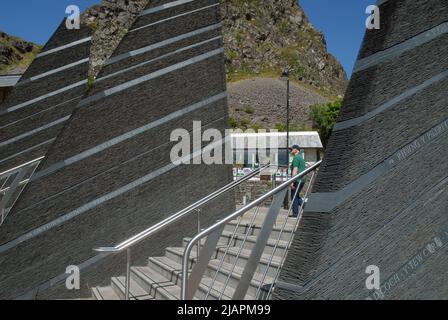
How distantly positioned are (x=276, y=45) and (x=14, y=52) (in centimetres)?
6311

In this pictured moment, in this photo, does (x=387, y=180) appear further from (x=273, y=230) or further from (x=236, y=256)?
(x=273, y=230)

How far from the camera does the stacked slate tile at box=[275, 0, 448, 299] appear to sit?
154 inches

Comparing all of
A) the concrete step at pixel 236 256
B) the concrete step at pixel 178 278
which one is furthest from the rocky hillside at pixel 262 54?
the concrete step at pixel 178 278

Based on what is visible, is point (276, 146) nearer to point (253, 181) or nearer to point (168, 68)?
point (253, 181)

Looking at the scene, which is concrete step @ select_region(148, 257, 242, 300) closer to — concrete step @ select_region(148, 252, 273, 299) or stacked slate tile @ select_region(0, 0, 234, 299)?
concrete step @ select_region(148, 252, 273, 299)

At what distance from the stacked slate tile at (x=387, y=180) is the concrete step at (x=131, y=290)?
2.30 meters

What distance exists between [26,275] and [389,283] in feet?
15.5

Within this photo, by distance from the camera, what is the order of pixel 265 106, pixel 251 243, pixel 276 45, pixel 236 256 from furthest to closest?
pixel 276 45 → pixel 265 106 → pixel 251 243 → pixel 236 256

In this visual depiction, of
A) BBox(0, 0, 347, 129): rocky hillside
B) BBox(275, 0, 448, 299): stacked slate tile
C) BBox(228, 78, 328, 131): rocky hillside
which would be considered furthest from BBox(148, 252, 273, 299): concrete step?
BBox(0, 0, 347, 129): rocky hillside

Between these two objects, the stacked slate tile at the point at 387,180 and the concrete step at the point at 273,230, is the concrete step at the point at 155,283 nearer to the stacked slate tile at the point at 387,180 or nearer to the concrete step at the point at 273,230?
the concrete step at the point at 273,230

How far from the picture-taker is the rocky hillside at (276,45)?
111 m

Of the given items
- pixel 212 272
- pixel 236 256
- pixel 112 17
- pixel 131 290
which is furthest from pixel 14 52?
pixel 236 256

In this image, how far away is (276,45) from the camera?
408ft
